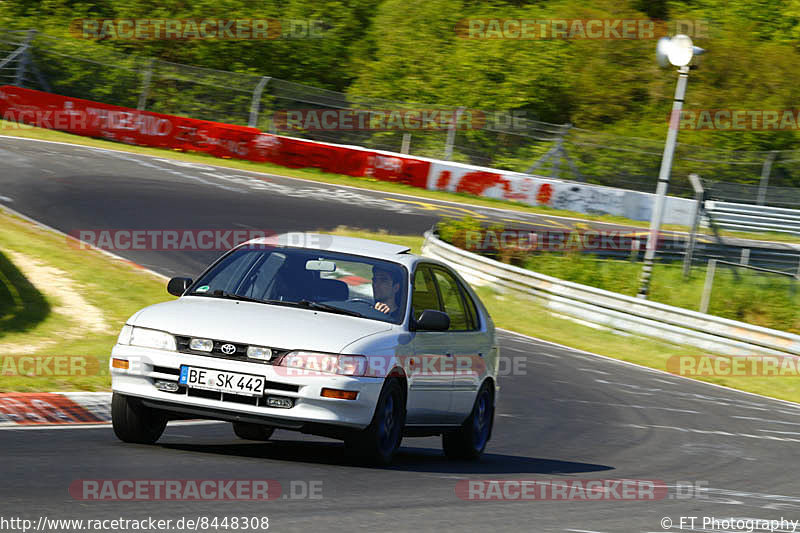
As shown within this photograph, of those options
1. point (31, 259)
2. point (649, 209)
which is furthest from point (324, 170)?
point (31, 259)

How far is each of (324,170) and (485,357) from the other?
22.8 meters

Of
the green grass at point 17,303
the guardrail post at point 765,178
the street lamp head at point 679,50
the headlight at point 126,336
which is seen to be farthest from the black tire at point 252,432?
the guardrail post at point 765,178

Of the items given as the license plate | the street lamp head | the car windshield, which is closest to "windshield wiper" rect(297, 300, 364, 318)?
the car windshield

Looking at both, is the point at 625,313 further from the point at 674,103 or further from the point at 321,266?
the point at 321,266

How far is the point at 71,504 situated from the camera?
5.52 m

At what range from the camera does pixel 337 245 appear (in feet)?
27.4

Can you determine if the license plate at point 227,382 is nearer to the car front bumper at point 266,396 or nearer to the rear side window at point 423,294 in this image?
the car front bumper at point 266,396

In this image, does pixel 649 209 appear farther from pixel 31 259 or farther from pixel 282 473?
pixel 282 473

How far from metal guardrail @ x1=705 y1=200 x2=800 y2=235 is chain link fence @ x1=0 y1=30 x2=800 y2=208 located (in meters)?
3.07

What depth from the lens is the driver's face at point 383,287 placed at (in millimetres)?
8023

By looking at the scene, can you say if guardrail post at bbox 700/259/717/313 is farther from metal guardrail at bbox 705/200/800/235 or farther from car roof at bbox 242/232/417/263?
car roof at bbox 242/232/417/263

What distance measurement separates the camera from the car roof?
27.1 ft

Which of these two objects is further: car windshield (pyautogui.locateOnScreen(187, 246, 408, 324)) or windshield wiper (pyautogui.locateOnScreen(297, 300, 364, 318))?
car windshield (pyautogui.locateOnScreen(187, 246, 408, 324))

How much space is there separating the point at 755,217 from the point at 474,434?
20919 millimetres
